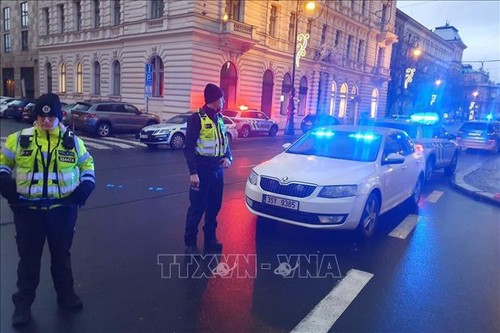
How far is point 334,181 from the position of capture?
5.19m

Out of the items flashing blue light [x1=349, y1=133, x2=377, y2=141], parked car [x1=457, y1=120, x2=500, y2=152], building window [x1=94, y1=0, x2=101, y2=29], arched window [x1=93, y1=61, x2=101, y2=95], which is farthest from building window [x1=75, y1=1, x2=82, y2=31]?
flashing blue light [x1=349, y1=133, x2=377, y2=141]

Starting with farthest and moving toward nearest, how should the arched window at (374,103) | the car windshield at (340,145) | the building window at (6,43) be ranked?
1. the arched window at (374,103)
2. the building window at (6,43)
3. the car windshield at (340,145)

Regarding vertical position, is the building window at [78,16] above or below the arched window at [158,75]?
above

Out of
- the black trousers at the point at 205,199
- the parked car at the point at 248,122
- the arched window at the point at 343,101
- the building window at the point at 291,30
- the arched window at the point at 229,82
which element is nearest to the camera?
the black trousers at the point at 205,199

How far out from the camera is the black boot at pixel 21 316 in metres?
3.06

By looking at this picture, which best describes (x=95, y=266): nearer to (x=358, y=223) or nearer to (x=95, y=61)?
(x=358, y=223)

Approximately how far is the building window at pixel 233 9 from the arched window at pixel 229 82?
10.8 feet

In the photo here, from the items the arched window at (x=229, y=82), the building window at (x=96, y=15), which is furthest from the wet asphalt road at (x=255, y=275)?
the building window at (x=96, y=15)

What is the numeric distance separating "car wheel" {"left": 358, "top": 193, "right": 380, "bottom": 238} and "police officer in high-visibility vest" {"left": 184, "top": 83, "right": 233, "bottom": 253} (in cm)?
202

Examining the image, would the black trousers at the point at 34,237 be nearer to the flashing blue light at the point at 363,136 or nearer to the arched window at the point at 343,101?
the flashing blue light at the point at 363,136

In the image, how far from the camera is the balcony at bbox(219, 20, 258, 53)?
84.9 feet

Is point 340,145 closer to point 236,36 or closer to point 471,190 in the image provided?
point 471,190

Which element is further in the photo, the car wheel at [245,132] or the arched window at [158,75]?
the arched window at [158,75]

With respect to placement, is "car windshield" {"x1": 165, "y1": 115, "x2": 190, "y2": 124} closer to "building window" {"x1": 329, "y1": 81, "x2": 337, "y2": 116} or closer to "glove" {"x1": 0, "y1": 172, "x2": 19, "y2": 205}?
"glove" {"x1": 0, "y1": 172, "x2": 19, "y2": 205}
